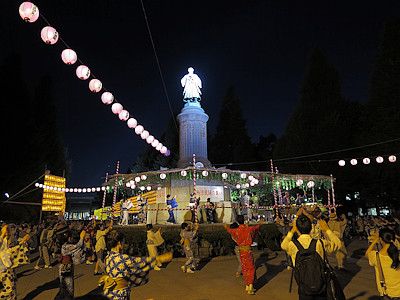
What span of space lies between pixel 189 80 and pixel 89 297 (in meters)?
20.2

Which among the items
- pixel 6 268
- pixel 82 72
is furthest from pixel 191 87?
pixel 6 268

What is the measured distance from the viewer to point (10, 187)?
27000mm

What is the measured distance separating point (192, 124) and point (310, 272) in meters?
17.8

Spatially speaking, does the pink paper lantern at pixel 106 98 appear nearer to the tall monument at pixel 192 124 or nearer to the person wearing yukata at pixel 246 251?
the person wearing yukata at pixel 246 251

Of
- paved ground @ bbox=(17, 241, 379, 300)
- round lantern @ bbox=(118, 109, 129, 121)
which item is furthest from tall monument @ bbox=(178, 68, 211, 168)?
→ paved ground @ bbox=(17, 241, 379, 300)

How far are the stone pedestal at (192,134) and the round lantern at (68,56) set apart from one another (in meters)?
11.6

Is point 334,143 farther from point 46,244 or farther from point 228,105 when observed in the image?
point 46,244

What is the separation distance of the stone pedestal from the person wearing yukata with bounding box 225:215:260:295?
12.9m

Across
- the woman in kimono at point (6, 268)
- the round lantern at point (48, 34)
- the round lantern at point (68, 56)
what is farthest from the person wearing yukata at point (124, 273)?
the round lantern at point (68, 56)

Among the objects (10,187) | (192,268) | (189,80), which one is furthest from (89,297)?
(10,187)

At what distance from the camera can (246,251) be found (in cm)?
822

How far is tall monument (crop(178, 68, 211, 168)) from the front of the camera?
21.5m

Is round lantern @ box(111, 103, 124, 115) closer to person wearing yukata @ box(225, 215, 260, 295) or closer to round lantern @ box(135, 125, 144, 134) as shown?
round lantern @ box(135, 125, 144, 134)

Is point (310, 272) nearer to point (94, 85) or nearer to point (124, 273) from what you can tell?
point (124, 273)
